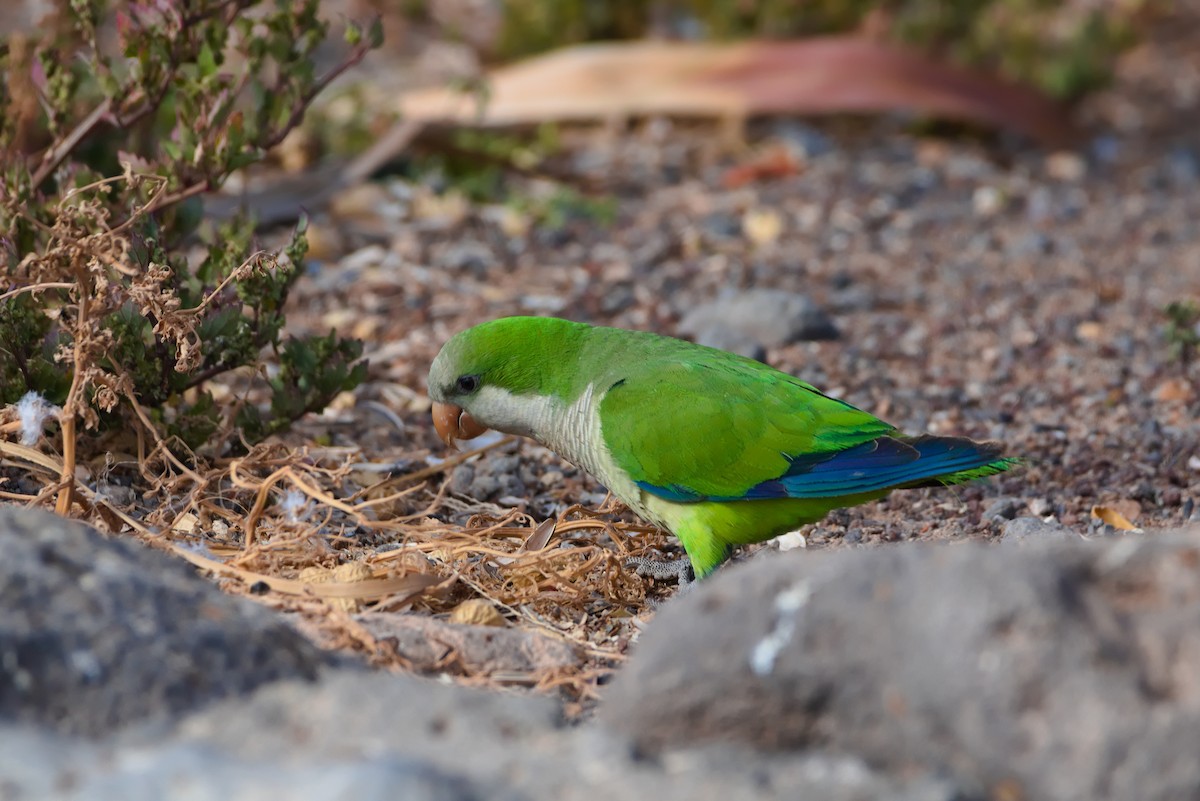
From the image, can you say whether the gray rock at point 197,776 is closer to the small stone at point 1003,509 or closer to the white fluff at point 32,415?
the white fluff at point 32,415

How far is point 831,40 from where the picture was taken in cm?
773

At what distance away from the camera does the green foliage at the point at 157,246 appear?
3.27m

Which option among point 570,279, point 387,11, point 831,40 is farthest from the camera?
point 387,11

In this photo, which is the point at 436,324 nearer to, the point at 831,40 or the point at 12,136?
the point at 12,136

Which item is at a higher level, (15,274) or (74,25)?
(74,25)

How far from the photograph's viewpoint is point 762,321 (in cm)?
553

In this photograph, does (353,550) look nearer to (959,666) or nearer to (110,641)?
(110,641)

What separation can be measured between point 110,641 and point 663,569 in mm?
1944

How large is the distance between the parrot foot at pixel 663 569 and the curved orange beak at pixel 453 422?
625mm

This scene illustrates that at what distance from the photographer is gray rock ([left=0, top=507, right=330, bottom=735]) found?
2.17 m

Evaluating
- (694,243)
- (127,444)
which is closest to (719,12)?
(694,243)

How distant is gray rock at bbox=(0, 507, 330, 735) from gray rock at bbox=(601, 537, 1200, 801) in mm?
630

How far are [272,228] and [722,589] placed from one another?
456 centimetres

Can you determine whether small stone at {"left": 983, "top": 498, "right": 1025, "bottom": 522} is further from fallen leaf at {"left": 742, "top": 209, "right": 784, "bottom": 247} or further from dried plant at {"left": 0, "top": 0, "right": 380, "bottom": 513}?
fallen leaf at {"left": 742, "top": 209, "right": 784, "bottom": 247}
